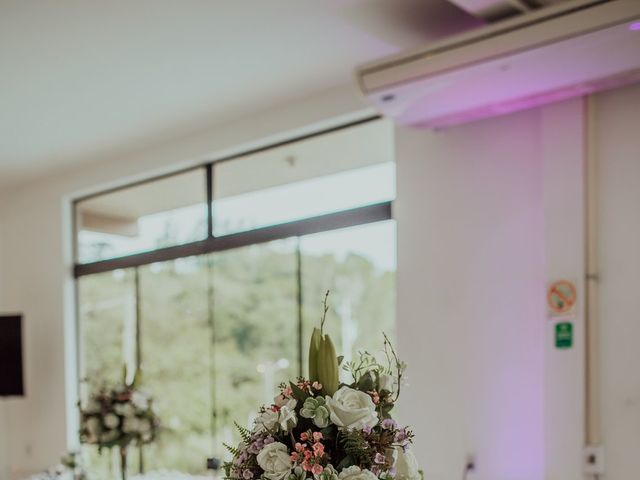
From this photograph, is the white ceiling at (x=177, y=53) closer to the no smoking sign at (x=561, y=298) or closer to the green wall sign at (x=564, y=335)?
the no smoking sign at (x=561, y=298)

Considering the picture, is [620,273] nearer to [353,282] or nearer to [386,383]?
[353,282]

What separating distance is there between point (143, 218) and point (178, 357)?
4.23ft

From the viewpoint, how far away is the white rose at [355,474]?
5.60 feet

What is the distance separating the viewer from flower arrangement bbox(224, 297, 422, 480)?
1742mm

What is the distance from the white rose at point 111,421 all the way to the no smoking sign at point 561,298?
3.03m

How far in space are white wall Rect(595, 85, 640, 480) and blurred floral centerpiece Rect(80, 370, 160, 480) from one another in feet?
10.2

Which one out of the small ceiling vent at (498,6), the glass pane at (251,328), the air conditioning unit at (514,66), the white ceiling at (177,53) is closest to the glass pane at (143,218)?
the glass pane at (251,328)

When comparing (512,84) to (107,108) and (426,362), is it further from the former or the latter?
(107,108)

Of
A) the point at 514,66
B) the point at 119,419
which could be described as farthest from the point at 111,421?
the point at 514,66

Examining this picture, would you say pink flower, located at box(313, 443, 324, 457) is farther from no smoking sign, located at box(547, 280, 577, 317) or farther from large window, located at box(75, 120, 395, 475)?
large window, located at box(75, 120, 395, 475)

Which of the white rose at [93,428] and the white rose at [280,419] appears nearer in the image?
the white rose at [280,419]

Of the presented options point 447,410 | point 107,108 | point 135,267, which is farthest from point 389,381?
point 135,267

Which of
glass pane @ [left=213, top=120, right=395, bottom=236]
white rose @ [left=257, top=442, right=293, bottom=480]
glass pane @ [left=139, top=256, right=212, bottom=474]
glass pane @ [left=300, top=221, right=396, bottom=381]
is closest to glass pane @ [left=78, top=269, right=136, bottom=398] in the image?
glass pane @ [left=139, top=256, right=212, bottom=474]

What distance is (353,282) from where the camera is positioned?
5176mm
